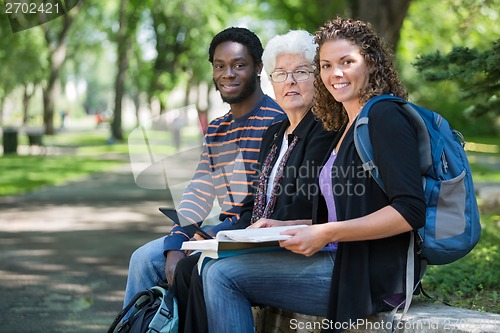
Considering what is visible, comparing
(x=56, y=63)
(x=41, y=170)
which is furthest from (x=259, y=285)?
(x=56, y=63)

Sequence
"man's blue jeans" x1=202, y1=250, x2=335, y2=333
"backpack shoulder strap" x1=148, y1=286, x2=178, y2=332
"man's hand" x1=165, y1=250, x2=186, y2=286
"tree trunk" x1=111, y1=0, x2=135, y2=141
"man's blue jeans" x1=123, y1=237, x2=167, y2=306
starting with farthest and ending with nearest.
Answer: "tree trunk" x1=111, y1=0, x2=135, y2=141, "man's blue jeans" x1=123, y1=237, x2=167, y2=306, "man's hand" x1=165, y1=250, x2=186, y2=286, "backpack shoulder strap" x1=148, y1=286, x2=178, y2=332, "man's blue jeans" x1=202, y1=250, x2=335, y2=333

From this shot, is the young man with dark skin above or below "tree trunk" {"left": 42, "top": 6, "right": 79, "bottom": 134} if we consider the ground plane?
Answer: below

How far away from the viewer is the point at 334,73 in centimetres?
348

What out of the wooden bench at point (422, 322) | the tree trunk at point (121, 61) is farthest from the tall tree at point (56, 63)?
the wooden bench at point (422, 322)

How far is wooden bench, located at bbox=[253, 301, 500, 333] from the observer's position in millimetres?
3250

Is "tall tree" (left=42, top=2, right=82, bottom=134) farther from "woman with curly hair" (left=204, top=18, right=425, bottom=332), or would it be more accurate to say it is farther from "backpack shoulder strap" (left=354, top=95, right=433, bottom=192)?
"backpack shoulder strap" (left=354, top=95, right=433, bottom=192)

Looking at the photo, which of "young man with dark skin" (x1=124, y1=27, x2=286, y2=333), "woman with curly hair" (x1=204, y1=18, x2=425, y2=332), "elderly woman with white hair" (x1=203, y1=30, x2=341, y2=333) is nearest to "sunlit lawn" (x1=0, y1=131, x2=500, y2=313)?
"young man with dark skin" (x1=124, y1=27, x2=286, y2=333)

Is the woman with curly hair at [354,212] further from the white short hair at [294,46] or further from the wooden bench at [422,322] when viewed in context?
the white short hair at [294,46]

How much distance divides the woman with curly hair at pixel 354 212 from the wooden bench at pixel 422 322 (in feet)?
0.29

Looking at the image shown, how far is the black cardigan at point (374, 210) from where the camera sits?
307 centimetres

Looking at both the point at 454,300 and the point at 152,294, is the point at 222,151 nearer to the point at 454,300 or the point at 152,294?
the point at 152,294

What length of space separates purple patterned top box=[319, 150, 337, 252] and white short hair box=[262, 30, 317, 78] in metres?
0.77

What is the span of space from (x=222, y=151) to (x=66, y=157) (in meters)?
22.5

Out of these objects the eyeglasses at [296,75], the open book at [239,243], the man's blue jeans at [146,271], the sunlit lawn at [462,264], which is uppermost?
the eyeglasses at [296,75]
